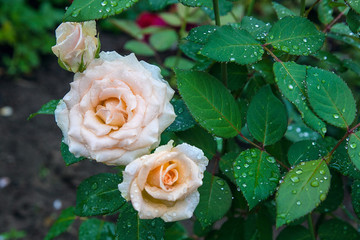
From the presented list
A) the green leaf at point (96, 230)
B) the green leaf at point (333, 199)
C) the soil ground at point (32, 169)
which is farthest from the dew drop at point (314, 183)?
the soil ground at point (32, 169)

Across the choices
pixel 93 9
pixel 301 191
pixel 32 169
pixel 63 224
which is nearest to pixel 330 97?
pixel 301 191

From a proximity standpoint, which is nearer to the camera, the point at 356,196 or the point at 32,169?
the point at 356,196

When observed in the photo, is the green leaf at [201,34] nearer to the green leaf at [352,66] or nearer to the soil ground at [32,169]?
the green leaf at [352,66]

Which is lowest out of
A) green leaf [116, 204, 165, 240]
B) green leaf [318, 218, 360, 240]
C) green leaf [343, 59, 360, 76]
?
green leaf [318, 218, 360, 240]

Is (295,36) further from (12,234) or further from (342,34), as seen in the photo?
(12,234)

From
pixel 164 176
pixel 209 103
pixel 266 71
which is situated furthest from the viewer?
pixel 266 71

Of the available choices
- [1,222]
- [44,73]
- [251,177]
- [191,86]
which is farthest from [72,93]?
[44,73]

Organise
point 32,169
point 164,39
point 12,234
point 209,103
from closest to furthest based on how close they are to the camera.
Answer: point 209,103 < point 164,39 < point 12,234 < point 32,169

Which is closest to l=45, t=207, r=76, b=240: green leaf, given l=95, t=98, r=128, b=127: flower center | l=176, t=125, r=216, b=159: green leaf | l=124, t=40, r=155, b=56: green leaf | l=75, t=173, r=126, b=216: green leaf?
l=75, t=173, r=126, b=216: green leaf

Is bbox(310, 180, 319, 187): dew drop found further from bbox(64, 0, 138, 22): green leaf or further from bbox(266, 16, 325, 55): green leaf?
bbox(64, 0, 138, 22): green leaf
